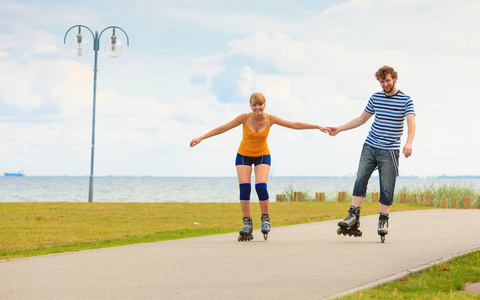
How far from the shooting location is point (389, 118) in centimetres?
860

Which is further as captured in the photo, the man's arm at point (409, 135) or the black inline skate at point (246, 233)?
the black inline skate at point (246, 233)

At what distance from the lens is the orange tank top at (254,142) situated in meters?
8.90

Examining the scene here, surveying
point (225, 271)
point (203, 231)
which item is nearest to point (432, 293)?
point (225, 271)

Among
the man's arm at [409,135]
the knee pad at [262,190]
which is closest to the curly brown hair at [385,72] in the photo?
the man's arm at [409,135]

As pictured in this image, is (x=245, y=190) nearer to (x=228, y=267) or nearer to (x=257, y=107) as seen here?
(x=257, y=107)

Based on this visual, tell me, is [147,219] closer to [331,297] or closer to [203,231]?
[203,231]

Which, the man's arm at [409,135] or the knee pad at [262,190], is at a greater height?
the man's arm at [409,135]

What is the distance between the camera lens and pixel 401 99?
28.1 ft

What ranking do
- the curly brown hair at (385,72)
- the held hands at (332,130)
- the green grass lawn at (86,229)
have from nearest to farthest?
the curly brown hair at (385,72) < the held hands at (332,130) < the green grass lawn at (86,229)

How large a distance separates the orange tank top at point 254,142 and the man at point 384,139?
133cm

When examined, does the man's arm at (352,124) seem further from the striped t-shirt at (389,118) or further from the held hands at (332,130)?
the striped t-shirt at (389,118)

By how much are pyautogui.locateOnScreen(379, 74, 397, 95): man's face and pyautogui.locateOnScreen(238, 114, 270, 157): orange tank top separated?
1589mm

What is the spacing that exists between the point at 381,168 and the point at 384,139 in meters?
0.38

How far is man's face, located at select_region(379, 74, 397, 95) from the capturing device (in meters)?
8.47
